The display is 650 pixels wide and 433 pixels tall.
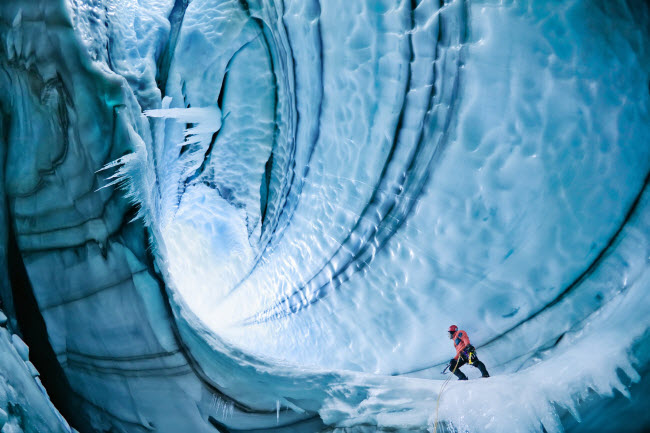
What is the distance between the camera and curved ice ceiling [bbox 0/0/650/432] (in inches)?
23.3

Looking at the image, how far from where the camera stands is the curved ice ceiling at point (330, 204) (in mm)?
592

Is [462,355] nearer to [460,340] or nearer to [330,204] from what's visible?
[460,340]

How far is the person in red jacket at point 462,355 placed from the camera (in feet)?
2.45

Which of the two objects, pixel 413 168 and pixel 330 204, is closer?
pixel 413 168

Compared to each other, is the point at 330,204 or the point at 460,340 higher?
the point at 330,204

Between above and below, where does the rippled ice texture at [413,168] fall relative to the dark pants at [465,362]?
above

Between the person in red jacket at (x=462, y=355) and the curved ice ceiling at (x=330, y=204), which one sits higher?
the curved ice ceiling at (x=330, y=204)

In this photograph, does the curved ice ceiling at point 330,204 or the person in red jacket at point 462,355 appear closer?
the curved ice ceiling at point 330,204

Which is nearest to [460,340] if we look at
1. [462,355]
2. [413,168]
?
[462,355]

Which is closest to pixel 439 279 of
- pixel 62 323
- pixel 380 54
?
pixel 380 54

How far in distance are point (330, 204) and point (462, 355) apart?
0.40 metres

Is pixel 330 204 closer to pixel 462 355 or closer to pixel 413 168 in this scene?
pixel 413 168

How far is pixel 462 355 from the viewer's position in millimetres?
768

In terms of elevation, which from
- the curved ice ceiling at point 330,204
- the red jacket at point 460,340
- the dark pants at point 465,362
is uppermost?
the curved ice ceiling at point 330,204
